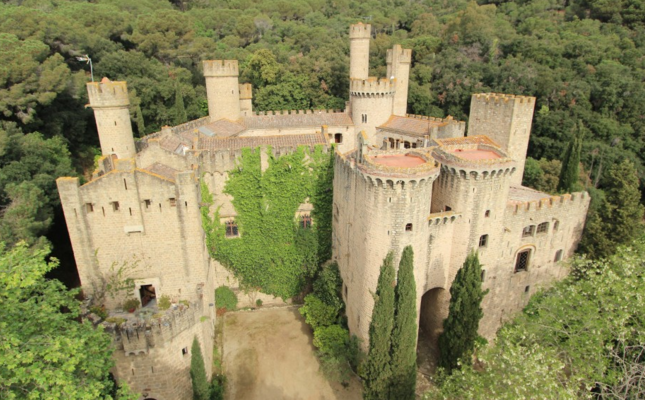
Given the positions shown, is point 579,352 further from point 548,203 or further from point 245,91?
point 245,91

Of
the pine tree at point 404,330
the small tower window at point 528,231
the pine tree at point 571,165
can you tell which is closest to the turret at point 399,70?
the pine tree at point 571,165

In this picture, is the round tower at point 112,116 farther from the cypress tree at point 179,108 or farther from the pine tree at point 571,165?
the pine tree at point 571,165

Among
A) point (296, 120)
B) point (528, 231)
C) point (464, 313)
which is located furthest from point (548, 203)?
point (296, 120)

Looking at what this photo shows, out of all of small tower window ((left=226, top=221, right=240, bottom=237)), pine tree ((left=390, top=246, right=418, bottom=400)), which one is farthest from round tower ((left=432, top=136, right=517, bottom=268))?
small tower window ((left=226, top=221, right=240, bottom=237))

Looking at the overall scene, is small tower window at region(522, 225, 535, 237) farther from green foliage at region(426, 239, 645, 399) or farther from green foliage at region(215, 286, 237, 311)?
green foliage at region(215, 286, 237, 311)

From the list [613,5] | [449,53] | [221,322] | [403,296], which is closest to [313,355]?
[221,322]

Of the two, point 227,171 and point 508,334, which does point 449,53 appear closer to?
point 227,171

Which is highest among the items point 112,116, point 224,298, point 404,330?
point 112,116
